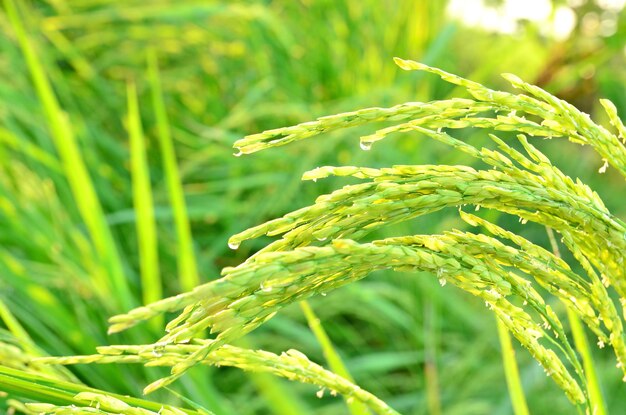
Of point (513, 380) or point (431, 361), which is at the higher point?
point (431, 361)

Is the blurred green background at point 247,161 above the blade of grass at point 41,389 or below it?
above

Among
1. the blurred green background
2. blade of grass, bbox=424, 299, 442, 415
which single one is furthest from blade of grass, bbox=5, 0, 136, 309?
blade of grass, bbox=424, 299, 442, 415

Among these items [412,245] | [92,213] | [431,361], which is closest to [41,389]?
[412,245]

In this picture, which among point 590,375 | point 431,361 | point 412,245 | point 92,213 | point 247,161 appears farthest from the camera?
point 247,161

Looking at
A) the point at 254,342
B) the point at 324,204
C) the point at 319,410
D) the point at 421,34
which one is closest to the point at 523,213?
the point at 324,204

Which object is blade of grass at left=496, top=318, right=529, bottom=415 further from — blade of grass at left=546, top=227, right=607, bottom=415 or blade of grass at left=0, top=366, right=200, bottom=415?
blade of grass at left=0, top=366, right=200, bottom=415

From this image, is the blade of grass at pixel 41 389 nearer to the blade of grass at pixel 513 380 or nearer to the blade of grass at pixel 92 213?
the blade of grass at pixel 513 380

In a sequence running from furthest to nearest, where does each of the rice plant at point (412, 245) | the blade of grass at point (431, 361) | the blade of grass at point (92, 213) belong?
the blade of grass at point (431, 361) < the blade of grass at point (92, 213) < the rice plant at point (412, 245)

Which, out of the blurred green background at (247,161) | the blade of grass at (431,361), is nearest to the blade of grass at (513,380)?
the blurred green background at (247,161)

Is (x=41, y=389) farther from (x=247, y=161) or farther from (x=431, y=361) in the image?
(x=247, y=161)
